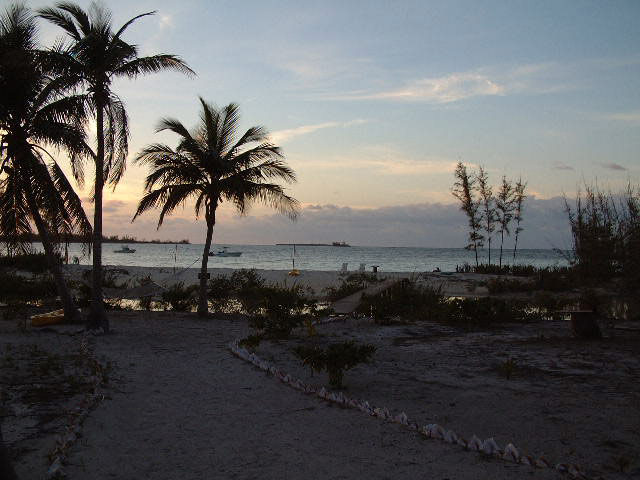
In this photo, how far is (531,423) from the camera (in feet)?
17.7

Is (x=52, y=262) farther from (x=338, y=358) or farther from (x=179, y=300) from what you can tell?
(x=338, y=358)

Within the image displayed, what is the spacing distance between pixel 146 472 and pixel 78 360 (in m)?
4.80

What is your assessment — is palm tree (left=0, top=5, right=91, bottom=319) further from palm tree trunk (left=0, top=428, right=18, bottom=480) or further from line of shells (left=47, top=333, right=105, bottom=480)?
palm tree trunk (left=0, top=428, right=18, bottom=480)

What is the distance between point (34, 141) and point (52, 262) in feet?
9.33

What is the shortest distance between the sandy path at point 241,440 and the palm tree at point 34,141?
630 centimetres

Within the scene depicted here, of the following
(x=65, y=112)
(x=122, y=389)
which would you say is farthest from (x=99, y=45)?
(x=122, y=389)

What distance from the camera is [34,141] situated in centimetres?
1249

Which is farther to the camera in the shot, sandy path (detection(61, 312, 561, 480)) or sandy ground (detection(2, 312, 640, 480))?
sandy ground (detection(2, 312, 640, 480))

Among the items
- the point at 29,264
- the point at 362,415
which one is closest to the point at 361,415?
the point at 362,415

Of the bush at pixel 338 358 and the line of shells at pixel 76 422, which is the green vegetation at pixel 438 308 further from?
the line of shells at pixel 76 422

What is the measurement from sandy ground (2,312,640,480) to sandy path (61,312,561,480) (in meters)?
0.02

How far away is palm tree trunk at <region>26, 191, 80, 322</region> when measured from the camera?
12805mm

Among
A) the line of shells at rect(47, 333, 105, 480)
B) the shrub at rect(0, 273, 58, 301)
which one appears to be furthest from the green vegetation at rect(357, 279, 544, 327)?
the shrub at rect(0, 273, 58, 301)

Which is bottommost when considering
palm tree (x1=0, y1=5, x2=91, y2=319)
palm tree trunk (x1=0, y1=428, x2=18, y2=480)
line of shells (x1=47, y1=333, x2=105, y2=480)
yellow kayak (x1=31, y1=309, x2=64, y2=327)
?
line of shells (x1=47, y1=333, x2=105, y2=480)
